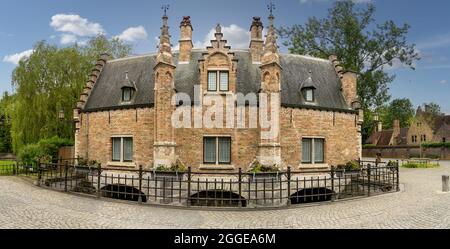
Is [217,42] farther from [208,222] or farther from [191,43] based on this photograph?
[208,222]

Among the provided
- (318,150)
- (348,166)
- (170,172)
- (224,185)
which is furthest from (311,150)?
(170,172)

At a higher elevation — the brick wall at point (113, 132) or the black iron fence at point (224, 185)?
the brick wall at point (113, 132)

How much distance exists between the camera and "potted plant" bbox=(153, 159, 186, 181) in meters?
14.4

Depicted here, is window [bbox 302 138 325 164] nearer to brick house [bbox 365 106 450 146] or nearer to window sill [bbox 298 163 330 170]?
window sill [bbox 298 163 330 170]

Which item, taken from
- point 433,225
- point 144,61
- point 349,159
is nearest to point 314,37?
point 349,159

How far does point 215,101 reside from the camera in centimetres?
1597

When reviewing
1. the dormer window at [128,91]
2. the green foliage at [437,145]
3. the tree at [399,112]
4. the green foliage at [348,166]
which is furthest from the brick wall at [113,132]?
the tree at [399,112]

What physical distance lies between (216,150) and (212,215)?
5.93 metres

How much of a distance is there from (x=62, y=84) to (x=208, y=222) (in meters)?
23.5

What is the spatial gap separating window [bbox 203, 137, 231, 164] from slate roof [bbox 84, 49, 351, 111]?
278cm

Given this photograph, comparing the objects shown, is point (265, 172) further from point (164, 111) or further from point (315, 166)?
point (164, 111)

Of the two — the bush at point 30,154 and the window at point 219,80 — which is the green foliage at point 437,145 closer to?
the window at point 219,80

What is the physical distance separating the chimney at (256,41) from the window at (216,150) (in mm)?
5889

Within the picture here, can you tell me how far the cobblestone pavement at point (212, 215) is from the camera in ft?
29.1
